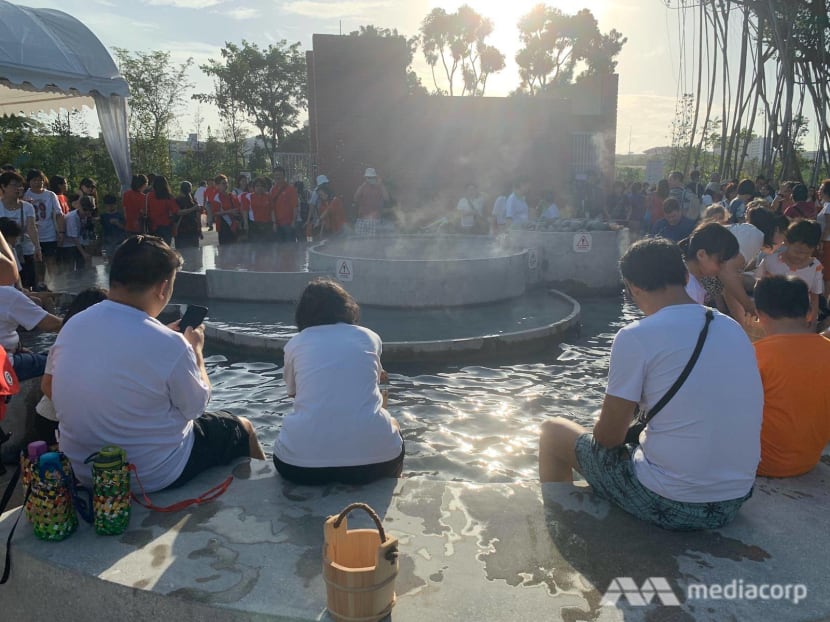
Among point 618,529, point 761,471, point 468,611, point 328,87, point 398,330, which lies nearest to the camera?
point 468,611

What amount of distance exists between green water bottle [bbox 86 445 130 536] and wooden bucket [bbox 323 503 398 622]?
1054mm

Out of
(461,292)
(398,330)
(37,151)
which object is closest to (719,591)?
(398,330)

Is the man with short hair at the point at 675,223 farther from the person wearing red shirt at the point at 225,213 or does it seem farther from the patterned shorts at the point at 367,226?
the person wearing red shirt at the point at 225,213

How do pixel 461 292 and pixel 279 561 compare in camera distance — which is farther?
pixel 461 292

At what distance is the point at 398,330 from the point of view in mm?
8320

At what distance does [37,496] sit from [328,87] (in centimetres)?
2227

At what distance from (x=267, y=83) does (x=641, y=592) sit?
39616 millimetres

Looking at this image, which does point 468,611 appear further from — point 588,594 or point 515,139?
point 515,139

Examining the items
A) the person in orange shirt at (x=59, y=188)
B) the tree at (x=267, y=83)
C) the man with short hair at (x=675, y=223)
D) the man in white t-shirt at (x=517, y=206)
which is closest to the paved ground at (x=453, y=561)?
the man with short hair at (x=675, y=223)

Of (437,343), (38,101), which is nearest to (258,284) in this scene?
(437,343)

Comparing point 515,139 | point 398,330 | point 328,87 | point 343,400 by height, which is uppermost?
point 328,87

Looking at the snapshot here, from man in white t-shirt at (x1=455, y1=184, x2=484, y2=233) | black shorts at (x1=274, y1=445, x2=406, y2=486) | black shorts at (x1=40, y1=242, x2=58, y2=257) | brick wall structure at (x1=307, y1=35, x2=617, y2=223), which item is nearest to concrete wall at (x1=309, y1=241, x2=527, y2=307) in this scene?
black shorts at (x1=40, y1=242, x2=58, y2=257)

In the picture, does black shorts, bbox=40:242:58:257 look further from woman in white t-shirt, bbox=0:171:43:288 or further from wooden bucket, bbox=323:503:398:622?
wooden bucket, bbox=323:503:398:622

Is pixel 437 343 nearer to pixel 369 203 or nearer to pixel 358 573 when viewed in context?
pixel 358 573
